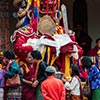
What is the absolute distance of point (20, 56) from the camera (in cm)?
1345

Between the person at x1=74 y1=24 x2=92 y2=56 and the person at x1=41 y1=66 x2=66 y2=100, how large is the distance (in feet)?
18.7

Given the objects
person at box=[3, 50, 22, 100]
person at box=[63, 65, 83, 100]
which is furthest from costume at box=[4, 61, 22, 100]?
person at box=[63, 65, 83, 100]

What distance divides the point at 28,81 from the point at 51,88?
155 centimetres

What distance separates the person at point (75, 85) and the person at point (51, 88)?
1.14 meters

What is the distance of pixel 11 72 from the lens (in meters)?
11.9

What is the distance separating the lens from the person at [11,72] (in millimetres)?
11953

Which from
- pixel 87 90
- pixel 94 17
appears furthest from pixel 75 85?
pixel 94 17

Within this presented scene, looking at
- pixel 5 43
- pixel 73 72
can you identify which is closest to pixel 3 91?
pixel 73 72

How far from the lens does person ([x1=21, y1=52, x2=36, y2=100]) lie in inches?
Result: 487

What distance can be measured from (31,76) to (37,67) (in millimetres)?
487

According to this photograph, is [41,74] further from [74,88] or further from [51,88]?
[51,88]

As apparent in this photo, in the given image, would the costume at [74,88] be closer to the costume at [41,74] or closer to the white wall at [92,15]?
the costume at [41,74]

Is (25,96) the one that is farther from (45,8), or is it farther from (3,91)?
(45,8)

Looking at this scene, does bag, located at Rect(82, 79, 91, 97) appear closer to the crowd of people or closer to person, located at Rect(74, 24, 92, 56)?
the crowd of people
